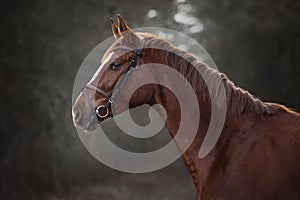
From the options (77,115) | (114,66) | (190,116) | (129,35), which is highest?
(129,35)

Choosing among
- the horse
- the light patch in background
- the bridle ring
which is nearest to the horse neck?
the horse

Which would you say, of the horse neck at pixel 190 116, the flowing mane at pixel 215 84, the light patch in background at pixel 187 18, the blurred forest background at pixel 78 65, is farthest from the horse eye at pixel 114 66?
the light patch in background at pixel 187 18

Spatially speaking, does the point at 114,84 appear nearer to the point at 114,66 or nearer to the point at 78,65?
the point at 114,66

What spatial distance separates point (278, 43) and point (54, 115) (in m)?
4.34

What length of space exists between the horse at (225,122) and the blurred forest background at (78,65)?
514 centimetres

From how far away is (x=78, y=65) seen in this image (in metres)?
8.96

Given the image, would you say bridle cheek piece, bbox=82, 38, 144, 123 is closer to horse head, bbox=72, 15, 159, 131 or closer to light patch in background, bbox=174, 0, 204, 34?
horse head, bbox=72, 15, 159, 131

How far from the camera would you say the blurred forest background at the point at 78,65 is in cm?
818

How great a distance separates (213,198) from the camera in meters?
3.04

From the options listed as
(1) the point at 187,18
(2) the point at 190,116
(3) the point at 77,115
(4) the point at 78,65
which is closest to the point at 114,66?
(3) the point at 77,115

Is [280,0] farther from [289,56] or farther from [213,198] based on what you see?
[213,198]

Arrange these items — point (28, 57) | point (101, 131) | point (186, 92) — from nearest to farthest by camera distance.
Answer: point (186, 92) → point (28, 57) → point (101, 131)

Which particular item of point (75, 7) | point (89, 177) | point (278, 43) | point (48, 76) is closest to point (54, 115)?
point (48, 76)

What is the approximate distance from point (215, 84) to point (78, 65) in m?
6.07
